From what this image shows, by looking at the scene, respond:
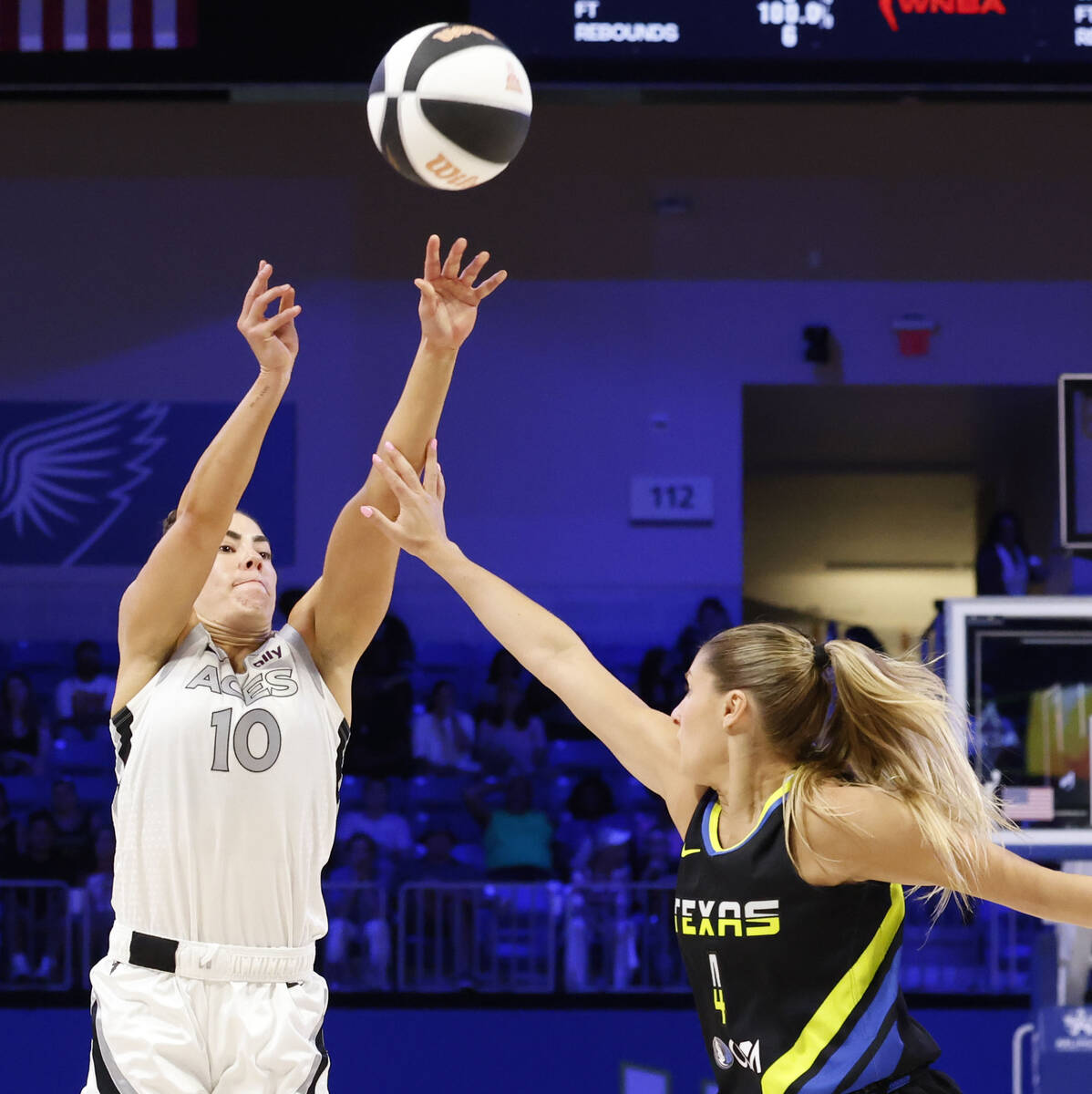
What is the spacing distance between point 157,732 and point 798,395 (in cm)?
690

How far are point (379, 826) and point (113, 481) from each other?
99.1 inches

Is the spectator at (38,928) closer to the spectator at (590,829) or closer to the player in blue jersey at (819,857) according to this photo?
the spectator at (590,829)

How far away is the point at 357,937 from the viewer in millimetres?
7305

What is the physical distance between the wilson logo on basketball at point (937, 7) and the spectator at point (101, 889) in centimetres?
522

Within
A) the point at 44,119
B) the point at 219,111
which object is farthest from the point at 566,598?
the point at 44,119

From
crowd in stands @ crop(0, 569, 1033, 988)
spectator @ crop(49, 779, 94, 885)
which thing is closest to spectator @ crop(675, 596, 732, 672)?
crowd in stands @ crop(0, 569, 1033, 988)

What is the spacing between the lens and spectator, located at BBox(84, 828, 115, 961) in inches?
286

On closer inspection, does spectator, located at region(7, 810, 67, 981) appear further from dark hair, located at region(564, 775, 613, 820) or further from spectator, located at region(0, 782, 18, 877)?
dark hair, located at region(564, 775, 613, 820)

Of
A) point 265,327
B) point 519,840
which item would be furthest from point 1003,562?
point 265,327

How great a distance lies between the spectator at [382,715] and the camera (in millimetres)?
8242

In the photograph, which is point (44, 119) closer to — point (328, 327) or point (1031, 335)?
point (328, 327)

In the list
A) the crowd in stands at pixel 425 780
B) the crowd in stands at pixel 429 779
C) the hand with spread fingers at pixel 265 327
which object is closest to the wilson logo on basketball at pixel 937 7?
the crowd in stands at pixel 429 779

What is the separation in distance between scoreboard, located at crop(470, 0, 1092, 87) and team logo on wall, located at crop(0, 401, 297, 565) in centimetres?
351

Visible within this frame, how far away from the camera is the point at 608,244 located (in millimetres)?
8984
